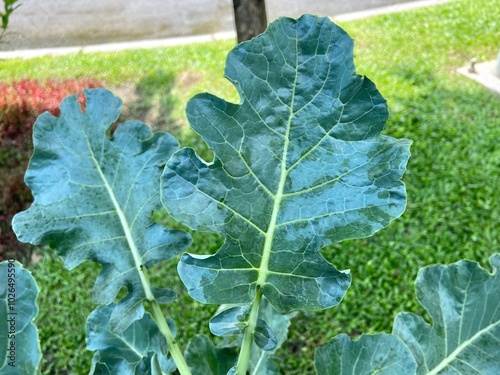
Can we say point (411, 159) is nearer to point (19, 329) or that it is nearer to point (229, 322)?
point (229, 322)

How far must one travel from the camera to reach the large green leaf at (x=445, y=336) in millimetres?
1122

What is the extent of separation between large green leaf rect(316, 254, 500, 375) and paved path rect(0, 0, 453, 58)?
451cm

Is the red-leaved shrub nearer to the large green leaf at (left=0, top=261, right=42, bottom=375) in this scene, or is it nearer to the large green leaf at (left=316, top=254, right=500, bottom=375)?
the large green leaf at (left=0, top=261, right=42, bottom=375)

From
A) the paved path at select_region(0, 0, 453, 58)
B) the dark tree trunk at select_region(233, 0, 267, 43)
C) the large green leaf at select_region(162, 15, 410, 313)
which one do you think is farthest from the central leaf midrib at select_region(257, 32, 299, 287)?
the paved path at select_region(0, 0, 453, 58)

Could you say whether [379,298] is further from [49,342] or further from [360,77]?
[360,77]

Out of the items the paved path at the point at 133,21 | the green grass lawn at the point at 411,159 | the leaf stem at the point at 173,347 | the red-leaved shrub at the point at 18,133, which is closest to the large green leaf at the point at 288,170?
the leaf stem at the point at 173,347

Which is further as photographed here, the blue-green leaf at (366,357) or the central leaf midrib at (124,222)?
the central leaf midrib at (124,222)

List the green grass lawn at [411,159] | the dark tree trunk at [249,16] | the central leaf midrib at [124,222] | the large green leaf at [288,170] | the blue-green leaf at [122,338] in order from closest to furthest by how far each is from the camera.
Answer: the large green leaf at [288,170] → the central leaf midrib at [124,222] → the blue-green leaf at [122,338] → the green grass lawn at [411,159] → the dark tree trunk at [249,16]

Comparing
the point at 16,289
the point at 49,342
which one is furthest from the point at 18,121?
the point at 16,289

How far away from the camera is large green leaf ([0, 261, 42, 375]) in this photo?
0.95m

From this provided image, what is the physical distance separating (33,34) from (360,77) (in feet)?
19.0

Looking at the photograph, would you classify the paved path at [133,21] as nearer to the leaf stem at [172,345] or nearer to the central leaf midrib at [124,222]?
the central leaf midrib at [124,222]

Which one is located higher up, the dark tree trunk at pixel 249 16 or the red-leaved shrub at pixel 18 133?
the dark tree trunk at pixel 249 16

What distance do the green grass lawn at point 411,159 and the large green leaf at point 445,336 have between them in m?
1.17
